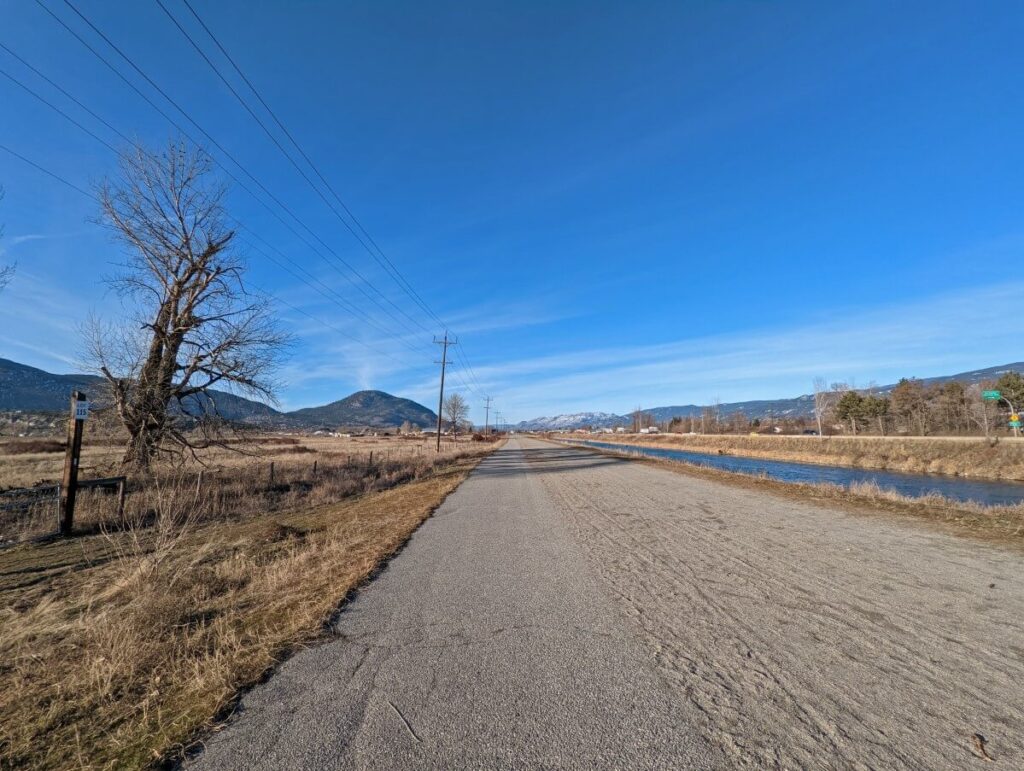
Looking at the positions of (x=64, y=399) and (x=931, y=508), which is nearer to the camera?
(x=931, y=508)

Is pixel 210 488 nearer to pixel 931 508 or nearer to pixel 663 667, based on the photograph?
pixel 663 667

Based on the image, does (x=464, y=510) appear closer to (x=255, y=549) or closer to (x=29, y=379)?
(x=255, y=549)

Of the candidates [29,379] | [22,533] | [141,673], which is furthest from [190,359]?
[29,379]

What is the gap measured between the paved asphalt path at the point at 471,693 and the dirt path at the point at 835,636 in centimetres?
38

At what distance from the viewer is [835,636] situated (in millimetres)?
4406

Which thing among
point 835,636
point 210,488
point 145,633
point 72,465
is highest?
point 72,465

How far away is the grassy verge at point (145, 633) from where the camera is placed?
9.91 feet

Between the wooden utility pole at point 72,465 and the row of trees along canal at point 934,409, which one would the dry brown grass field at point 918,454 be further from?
the wooden utility pole at point 72,465

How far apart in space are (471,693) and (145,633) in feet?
11.0

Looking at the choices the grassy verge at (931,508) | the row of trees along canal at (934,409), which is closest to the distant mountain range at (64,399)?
the grassy verge at (931,508)

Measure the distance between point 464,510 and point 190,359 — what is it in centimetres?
1316

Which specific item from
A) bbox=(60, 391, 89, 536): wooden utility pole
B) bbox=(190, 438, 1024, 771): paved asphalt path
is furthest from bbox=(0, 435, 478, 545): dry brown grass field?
bbox=(190, 438, 1024, 771): paved asphalt path

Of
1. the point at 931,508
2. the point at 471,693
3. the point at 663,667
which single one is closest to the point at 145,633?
the point at 471,693

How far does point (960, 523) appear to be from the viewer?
→ 31.5 ft
